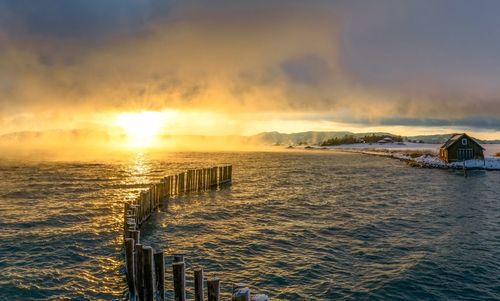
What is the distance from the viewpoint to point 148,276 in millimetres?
12680

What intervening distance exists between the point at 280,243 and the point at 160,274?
31.6ft

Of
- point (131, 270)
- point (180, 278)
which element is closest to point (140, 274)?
point (131, 270)

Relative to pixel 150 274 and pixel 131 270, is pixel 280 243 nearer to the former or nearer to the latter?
pixel 131 270

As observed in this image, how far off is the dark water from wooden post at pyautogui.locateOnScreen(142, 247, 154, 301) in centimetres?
250

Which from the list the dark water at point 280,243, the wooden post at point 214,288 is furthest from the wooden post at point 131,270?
the wooden post at point 214,288

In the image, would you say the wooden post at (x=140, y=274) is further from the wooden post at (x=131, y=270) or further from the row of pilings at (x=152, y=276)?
the wooden post at (x=131, y=270)

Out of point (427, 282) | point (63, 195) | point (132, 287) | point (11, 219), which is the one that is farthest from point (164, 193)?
point (427, 282)

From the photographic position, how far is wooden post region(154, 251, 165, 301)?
41.1ft

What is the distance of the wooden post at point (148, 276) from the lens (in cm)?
1259

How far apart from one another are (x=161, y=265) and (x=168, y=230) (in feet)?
39.9

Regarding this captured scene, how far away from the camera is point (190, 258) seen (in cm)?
1856

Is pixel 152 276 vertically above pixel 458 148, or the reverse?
pixel 458 148

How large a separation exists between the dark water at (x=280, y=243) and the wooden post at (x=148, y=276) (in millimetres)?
2505

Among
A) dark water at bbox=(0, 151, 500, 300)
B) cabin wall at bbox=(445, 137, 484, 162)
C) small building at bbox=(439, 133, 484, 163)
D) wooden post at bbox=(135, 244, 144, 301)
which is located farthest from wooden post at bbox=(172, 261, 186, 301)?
cabin wall at bbox=(445, 137, 484, 162)
